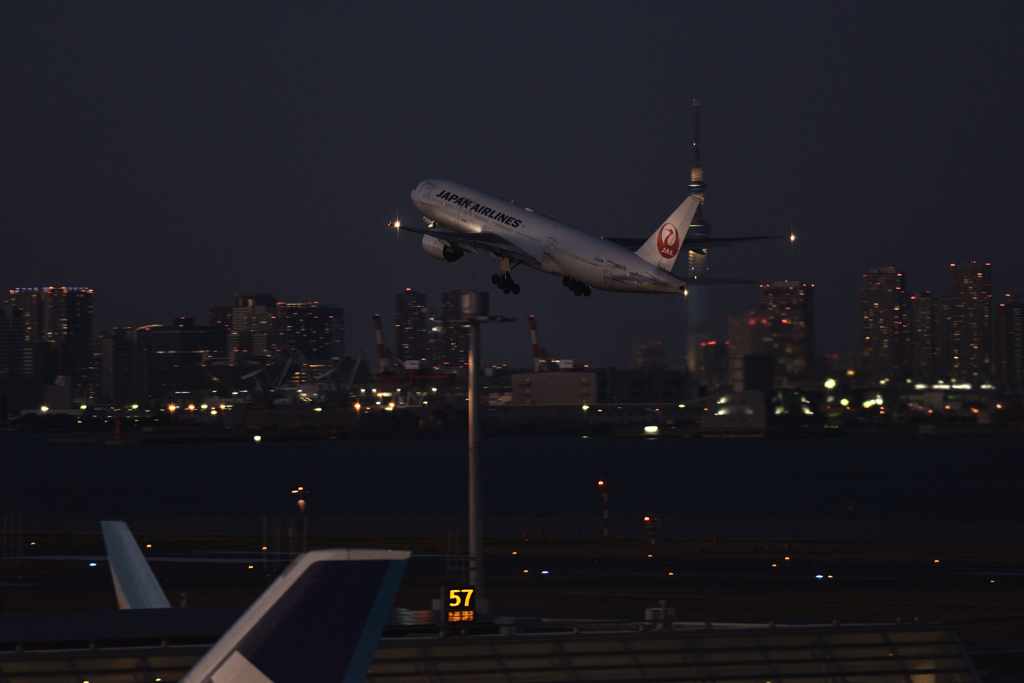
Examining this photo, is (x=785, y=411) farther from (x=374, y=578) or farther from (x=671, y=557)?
(x=374, y=578)

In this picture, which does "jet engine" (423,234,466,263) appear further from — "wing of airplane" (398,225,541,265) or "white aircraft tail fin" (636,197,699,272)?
"white aircraft tail fin" (636,197,699,272)

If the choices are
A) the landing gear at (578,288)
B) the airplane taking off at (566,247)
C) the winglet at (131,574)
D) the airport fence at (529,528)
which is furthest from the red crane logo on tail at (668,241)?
the winglet at (131,574)

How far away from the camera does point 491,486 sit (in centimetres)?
17212

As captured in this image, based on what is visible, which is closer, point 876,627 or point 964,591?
point 876,627

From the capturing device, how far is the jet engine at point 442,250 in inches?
2148

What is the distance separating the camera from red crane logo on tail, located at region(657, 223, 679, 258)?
50562 millimetres

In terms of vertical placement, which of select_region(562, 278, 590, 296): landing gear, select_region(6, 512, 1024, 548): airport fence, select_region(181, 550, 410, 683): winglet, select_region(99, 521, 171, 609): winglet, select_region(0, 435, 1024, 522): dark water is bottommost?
select_region(0, 435, 1024, 522): dark water

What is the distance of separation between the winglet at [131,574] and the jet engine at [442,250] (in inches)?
1248

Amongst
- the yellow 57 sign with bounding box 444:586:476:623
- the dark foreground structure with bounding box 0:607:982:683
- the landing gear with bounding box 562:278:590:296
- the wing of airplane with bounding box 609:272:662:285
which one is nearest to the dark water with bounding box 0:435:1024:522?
the landing gear with bounding box 562:278:590:296

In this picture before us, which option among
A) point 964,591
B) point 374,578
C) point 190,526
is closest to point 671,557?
point 964,591

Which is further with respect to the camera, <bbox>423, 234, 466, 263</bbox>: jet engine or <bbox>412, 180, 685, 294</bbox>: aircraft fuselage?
<bbox>423, 234, 466, 263</bbox>: jet engine

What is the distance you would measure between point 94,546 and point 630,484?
112 metres

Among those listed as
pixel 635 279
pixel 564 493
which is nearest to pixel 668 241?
pixel 635 279

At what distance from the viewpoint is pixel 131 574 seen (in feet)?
76.9
